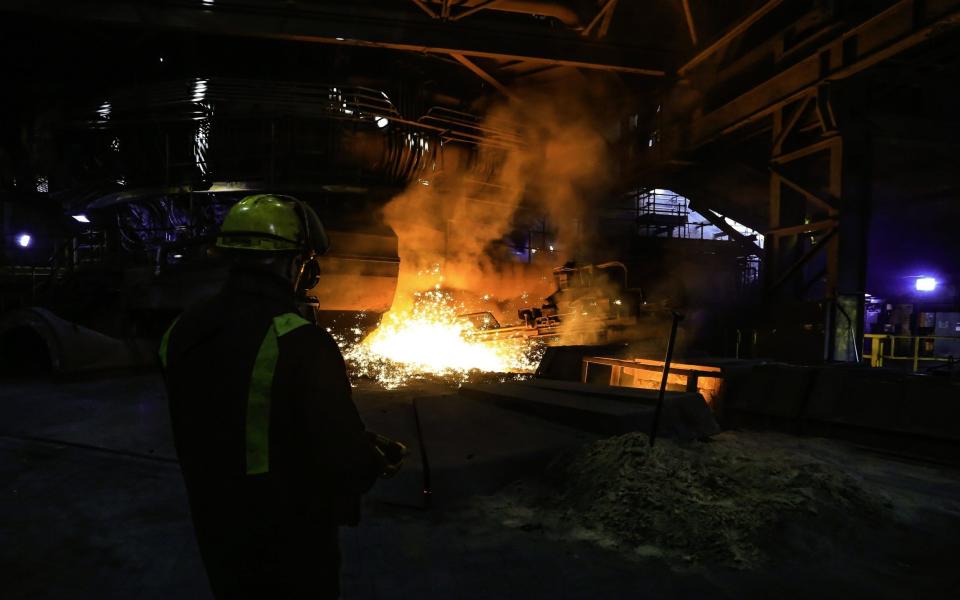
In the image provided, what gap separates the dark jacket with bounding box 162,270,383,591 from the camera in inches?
51.0

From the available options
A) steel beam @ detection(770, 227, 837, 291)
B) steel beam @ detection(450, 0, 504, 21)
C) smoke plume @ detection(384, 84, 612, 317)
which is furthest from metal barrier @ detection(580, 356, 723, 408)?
steel beam @ detection(450, 0, 504, 21)

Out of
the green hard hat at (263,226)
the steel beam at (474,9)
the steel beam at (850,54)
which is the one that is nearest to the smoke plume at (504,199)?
the steel beam at (474,9)

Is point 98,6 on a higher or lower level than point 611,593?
higher

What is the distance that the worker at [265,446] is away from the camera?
129 cm

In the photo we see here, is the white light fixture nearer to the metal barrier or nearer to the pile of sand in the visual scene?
the metal barrier

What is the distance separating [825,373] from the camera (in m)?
5.04

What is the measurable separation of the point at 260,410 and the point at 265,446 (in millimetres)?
87

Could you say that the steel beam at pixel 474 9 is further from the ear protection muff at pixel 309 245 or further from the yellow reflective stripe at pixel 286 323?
the yellow reflective stripe at pixel 286 323

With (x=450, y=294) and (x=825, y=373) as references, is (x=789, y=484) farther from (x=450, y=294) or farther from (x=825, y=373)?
(x=450, y=294)

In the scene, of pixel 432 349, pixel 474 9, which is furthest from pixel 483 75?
pixel 432 349

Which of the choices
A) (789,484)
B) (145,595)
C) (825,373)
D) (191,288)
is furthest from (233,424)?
(191,288)

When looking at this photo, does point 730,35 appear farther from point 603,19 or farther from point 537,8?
point 537,8

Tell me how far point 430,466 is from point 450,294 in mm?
7771

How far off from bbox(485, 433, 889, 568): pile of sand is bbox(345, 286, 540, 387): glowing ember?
385 cm
